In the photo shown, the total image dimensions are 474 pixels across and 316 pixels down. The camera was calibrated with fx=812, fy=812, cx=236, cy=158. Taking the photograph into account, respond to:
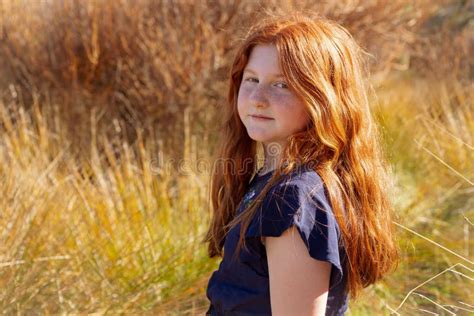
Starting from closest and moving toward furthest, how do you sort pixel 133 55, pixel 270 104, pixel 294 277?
pixel 294 277
pixel 270 104
pixel 133 55

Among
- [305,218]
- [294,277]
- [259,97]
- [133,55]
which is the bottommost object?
[294,277]

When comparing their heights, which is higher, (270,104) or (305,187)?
(270,104)

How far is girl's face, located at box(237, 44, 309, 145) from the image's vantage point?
6.75 feet

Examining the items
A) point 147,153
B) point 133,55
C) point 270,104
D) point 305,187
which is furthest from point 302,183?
point 133,55

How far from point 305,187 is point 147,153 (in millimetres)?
2865

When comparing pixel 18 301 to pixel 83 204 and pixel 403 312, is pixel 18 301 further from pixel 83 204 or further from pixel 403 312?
pixel 403 312

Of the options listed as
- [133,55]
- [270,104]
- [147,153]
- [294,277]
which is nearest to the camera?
[294,277]

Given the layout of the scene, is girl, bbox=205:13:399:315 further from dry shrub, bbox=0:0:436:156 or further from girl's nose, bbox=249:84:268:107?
dry shrub, bbox=0:0:436:156

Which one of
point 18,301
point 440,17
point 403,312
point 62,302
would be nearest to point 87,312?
point 62,302

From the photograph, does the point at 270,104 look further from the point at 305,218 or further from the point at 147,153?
the point at 147,153

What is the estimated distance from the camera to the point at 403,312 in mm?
3400

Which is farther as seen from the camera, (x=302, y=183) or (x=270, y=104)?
(x=270, y=104)

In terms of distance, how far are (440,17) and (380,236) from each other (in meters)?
8.02

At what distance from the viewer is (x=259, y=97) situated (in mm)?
2062
